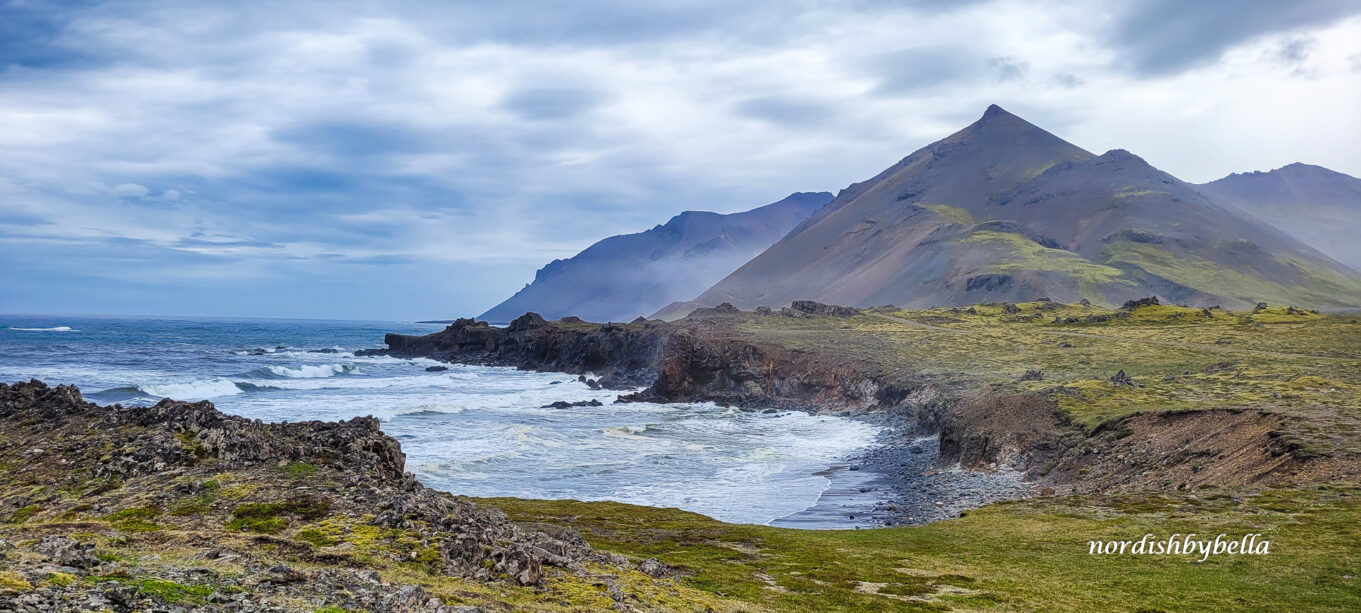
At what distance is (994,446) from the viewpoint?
182 ft

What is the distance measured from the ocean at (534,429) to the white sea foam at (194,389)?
0.23 meters

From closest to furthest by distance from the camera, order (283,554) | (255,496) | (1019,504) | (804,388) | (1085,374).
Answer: (283,554)
(255,496)
(1019,504)
(1085,374)
(804,388)

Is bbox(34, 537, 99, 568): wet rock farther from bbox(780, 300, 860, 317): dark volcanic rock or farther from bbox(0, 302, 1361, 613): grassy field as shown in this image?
bbox(780, 300, 860, 317): dark volcanic rock

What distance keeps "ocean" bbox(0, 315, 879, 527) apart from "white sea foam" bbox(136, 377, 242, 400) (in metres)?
0.23

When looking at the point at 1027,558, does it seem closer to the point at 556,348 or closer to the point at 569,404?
the point at 569,404

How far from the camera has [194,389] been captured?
101 metres

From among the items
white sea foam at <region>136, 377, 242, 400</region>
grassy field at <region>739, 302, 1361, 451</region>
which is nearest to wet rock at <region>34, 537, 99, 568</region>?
grassy field at <region>739, 302, 1361, 451</region>

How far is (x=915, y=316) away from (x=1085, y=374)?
9572 cm

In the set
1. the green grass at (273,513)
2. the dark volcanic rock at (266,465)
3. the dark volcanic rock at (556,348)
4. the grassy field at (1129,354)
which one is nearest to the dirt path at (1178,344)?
the grassy field at (1129,354)

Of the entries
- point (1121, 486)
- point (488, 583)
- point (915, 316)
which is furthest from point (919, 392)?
point (915, 316)

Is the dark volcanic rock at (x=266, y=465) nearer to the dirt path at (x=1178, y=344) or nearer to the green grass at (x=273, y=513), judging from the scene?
the green grass at (x=273, y=513)

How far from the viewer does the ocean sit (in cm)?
5166

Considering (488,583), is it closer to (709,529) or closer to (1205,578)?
(709,529)

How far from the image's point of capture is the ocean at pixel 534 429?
169ft
